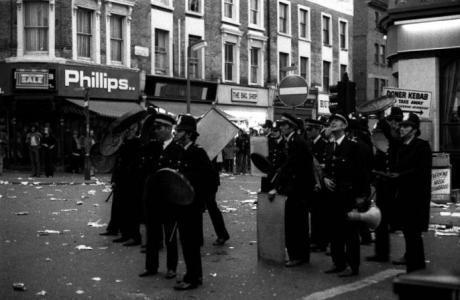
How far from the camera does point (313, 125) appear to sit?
39.0ft

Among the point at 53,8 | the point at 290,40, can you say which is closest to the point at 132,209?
the point at 53,8

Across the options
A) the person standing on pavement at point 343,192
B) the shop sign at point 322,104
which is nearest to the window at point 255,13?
the shop sign at point 322,104

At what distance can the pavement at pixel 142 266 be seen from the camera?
694cm

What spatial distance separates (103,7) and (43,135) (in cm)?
693

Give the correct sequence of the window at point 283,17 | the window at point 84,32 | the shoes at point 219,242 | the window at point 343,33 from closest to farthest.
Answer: the shoes at point 219,242 → the window at point 84,32 → the window at point 283,17 → the window at point 343,33

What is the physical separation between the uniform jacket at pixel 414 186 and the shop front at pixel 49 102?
19939 millimetres

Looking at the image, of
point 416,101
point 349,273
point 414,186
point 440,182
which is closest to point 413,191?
point 414,186

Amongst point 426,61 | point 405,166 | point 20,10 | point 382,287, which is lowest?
point 382,287

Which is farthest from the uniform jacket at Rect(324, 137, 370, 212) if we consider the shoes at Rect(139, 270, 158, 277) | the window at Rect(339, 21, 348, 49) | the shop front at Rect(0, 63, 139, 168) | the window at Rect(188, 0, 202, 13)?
the window at Rect(339, 21, 348, 49)

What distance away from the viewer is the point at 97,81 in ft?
94.9

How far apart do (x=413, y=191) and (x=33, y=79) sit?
22.0 meters

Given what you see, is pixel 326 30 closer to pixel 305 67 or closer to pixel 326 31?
pixel 326 31

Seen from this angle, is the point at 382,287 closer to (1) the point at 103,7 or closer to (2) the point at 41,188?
(2) the point at 41,188

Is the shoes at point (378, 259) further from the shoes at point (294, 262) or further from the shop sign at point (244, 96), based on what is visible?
the shop sign at point (244, 96)
